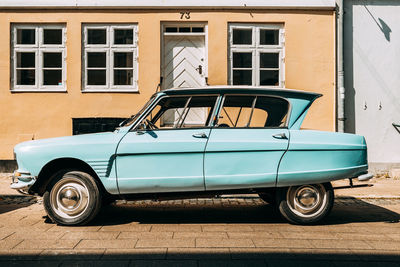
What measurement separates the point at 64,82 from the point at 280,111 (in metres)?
7.63

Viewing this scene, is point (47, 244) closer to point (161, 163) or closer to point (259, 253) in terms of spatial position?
point (161, 163)

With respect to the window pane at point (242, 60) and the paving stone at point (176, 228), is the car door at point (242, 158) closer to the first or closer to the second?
the paving stone at point (176, 228)

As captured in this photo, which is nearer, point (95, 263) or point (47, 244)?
point (95, 263)

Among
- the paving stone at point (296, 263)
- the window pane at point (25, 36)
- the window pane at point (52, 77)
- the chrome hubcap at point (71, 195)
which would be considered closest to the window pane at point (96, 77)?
the window pane at point (52, 77)

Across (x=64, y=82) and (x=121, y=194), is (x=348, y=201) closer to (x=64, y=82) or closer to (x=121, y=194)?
(x=121, y=194)

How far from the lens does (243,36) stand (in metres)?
12.2

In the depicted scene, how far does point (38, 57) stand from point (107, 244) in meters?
8.63

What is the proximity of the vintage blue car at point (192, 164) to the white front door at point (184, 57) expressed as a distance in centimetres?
624

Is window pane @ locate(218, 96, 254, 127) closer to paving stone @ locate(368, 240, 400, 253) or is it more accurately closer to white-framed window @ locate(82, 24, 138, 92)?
paving stone @ locate(368, 240, 400, 253)

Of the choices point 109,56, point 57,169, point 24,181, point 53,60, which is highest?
point 109,56

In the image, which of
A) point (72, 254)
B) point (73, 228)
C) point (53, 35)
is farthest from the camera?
point (53, 35)

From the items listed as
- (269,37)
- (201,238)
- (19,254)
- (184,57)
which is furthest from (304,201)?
(269,37)

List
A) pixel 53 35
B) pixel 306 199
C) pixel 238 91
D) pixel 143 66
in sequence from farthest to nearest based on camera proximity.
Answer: pixel 53 35, pixel 143 66, pixel 238 91, pixel 306 199

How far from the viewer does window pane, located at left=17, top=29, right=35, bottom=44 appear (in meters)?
12.0
